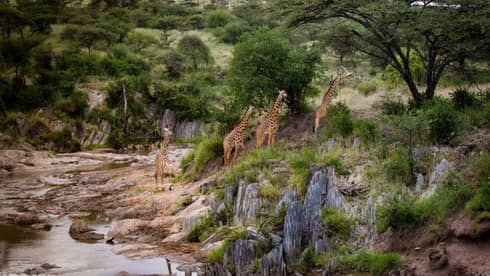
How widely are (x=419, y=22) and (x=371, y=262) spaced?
7124 mm

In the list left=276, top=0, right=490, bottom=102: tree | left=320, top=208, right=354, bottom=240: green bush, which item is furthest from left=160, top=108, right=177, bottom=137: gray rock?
left=320, top=208, right=354, bottom=240: green bush

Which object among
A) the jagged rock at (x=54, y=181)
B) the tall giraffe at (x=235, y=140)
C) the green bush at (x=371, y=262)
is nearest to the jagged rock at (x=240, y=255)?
the green bush at (x=371, y=262)

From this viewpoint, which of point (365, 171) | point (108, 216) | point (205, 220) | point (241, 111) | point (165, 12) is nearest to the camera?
point (365, 171)

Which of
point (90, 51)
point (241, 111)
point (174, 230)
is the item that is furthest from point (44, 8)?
point (174, 230)

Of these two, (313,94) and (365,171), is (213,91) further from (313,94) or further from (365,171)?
(365,171)

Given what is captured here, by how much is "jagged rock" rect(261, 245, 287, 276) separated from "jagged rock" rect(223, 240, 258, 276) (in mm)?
311

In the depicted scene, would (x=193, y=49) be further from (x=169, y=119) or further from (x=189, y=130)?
(x=189, y=130)

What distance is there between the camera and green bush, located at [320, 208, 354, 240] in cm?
1016

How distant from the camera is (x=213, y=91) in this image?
120 ft

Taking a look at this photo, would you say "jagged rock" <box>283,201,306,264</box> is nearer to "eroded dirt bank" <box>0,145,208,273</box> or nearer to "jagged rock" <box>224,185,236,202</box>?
"eroded dirt bank" <box>0,145,208,273</box>

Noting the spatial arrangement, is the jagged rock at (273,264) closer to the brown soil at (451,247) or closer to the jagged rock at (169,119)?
the brown soil at (451,247)

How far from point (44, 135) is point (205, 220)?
20104 mm

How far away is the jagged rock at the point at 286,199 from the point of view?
35.8 ft

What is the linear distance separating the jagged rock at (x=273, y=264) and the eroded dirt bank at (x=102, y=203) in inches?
68.6
